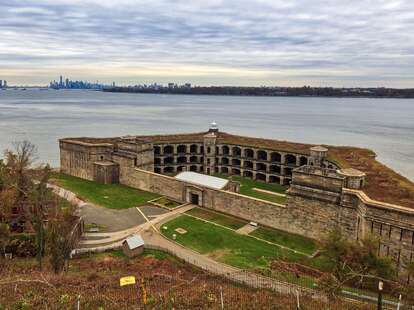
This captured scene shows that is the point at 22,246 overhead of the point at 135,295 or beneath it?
beneath

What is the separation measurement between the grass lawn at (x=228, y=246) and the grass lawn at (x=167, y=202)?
6.69 meters

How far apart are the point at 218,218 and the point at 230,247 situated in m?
9.12

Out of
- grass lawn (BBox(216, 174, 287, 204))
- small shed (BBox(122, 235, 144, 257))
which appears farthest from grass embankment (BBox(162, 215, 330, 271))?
grass lawn (BBox(216, 174, 287, 204))

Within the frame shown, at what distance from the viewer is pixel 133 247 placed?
1404 inches

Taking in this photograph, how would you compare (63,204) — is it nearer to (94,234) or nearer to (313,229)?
(94,234)

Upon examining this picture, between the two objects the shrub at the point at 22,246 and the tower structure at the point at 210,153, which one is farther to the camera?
the tower structure at the point at 210,153

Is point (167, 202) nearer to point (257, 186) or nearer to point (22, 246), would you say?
point (257, 186)

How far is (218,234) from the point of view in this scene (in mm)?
41625

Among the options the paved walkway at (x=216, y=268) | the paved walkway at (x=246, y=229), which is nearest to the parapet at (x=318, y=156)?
the paved walkway at (x=246, y=229)

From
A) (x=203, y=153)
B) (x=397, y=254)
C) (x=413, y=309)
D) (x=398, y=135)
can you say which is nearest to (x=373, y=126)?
(x=398, y=135)

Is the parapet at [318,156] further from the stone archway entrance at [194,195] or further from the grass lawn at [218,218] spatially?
the stone archway entrance at [194,195]

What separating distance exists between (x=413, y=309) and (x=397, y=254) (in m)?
12.0

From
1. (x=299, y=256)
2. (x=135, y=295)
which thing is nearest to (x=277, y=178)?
(x=299, y=256)

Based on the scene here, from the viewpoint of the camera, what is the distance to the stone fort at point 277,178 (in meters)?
33.2
